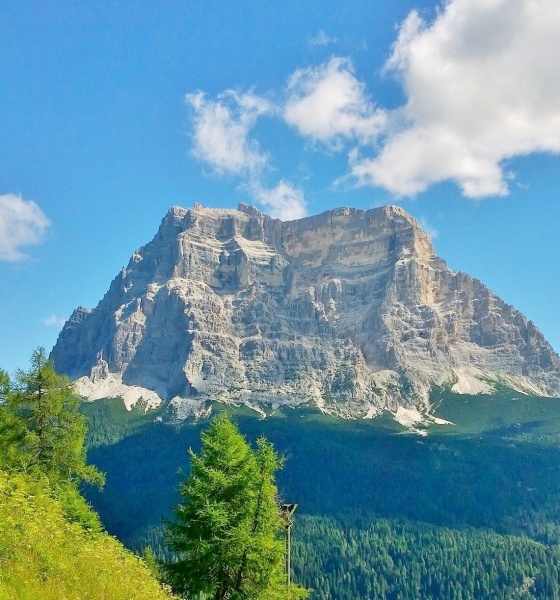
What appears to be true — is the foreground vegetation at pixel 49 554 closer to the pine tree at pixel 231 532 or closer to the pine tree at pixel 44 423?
the pine tree at pixel 44 423

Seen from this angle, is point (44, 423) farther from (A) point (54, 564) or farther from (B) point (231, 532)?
(A) point (54, 564)

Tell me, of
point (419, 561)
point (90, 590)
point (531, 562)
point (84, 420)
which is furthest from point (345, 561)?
point (90, 590)

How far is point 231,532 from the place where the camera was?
25.6 m

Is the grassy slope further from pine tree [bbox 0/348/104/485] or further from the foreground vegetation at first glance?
pine tree [bbox 0/348/104/485]

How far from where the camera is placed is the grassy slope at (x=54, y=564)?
649 inches

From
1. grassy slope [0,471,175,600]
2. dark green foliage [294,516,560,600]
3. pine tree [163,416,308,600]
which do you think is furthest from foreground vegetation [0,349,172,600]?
dark green foliage [294,516,560,600]

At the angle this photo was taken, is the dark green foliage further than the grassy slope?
Yes

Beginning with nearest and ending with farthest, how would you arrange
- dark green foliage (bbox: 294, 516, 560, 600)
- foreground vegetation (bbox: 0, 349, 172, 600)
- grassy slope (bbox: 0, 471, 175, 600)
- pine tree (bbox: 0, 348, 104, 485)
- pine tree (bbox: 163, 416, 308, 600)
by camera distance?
1. grassy slope (bbox: 0, 471, 175, 600)
2. foreground vegetation (bbox: 0, 349, 172, 600)
3. pine tree (bbox: 163, 416, 308, 600)
4. pine tree (bbox: 0, 348, 104, 485)
5. dark green foliage (bbox: 294, 516, 560, 600)

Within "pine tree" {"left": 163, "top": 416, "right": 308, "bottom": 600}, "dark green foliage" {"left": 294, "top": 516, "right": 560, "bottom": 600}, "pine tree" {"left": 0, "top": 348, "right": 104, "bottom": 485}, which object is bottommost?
"dark green foliage" {"left": 294, "top": 516, "right": 560, "bottom": 600}

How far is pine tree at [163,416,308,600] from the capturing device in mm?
26078

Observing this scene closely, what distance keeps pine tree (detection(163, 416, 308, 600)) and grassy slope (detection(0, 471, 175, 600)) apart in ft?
19.0

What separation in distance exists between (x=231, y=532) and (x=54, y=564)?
9364 mm

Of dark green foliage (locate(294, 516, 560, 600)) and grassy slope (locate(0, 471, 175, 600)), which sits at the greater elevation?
grassy slope (locate(0, 471, 175, 600))

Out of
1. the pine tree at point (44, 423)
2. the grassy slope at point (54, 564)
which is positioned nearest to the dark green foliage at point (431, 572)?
the pine tree at point (44, 423)
